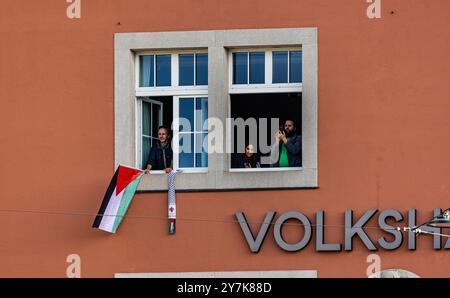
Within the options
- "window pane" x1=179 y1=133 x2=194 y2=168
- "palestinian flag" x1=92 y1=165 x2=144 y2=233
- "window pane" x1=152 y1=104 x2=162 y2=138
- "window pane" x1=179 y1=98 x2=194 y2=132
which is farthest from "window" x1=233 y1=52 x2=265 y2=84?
"palestinian flag" x1=92 y1=165 x2=144 y2=233

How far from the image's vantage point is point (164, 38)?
96.3 ft

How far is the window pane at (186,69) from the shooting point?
2958 centimetres

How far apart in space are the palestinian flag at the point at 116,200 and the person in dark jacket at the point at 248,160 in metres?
1.56

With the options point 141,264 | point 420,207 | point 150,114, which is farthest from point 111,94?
point 420,207

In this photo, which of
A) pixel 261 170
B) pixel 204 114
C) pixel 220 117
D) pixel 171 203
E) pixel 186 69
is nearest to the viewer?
pixel 171 203

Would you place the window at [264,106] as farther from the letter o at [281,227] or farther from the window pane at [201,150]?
the letter o at [281,227]

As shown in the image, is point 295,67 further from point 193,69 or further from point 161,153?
point 161,153

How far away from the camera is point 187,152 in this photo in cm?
2962

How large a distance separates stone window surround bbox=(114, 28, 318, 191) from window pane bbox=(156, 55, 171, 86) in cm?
31

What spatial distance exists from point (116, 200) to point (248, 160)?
6.62 ft

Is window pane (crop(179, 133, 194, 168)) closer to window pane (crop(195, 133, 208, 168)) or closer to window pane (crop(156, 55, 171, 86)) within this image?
window pane (crop(195, 133, 208, 168))

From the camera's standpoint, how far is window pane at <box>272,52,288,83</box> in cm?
2936

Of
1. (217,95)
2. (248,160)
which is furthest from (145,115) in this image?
(248,160)

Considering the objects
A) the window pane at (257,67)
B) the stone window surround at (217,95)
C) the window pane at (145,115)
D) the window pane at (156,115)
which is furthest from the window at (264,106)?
the window pane at (145,115)
